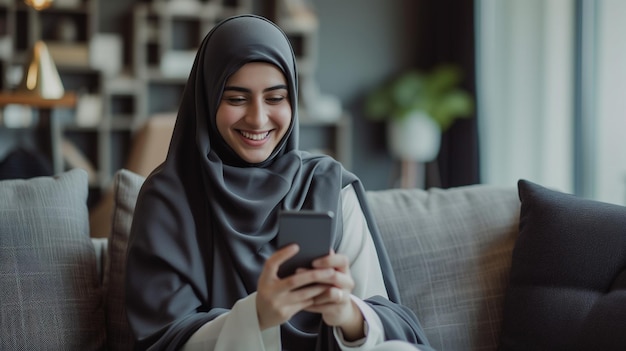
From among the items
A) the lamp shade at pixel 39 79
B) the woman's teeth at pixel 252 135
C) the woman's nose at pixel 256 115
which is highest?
the lamp shade at pixel 39 79

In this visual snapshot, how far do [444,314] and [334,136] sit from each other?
4.59m

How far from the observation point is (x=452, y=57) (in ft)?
20.6

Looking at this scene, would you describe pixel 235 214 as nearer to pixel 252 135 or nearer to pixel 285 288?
pixel 252 135

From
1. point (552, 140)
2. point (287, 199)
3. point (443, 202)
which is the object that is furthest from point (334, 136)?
point (287, 199)

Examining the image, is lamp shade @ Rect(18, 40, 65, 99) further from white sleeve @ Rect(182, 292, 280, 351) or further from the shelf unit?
white sleeve @ Rect(182, 292, 280, 351)

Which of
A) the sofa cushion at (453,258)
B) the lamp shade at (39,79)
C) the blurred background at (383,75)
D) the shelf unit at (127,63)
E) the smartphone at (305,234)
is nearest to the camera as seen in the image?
the smartphone at (305,234)

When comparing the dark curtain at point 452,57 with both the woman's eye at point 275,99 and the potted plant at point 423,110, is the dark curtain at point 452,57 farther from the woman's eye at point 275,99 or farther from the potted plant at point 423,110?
the woman's eye at point 275,99

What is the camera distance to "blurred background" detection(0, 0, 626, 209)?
4.86 m

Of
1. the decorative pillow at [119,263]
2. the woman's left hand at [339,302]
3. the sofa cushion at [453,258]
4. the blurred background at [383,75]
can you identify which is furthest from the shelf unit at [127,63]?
the woman's left hand at [339,302]

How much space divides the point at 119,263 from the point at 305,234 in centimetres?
73

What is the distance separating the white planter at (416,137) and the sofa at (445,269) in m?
3.94

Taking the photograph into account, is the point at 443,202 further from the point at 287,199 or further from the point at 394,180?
the point at 394,180

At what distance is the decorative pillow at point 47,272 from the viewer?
1781mm

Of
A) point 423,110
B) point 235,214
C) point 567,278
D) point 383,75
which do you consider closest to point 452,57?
point 423,110
